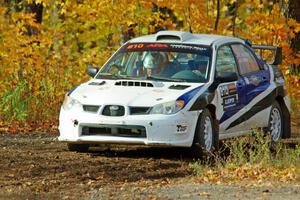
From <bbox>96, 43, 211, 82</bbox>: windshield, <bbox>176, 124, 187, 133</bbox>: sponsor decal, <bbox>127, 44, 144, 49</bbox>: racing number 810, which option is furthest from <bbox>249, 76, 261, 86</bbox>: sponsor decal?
<bbox>176, 124, 187, 133</bbox>: sponsor decal

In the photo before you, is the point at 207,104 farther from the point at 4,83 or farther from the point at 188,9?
the point at 188,9

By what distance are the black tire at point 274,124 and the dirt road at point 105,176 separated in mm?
1834

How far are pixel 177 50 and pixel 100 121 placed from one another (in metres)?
2.03

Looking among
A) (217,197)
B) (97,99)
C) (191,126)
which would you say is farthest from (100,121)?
(217,197)

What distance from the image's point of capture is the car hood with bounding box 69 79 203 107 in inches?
470

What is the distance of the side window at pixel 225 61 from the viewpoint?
43.8 feet

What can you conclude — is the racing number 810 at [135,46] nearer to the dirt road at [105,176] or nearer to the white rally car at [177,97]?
the white rally car at [177,97]

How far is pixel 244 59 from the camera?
14.2 m

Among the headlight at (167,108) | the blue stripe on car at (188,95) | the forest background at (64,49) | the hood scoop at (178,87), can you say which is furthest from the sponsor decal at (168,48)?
the forest background at (64,49)

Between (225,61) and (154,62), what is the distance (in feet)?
3.57

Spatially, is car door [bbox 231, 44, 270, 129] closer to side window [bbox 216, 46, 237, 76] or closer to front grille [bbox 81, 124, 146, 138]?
side window [bbox 216, 46, 237, 76]

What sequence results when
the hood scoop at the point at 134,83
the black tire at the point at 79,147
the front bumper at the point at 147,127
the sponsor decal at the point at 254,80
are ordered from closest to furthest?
the front bumper at the point at 147,127 → the hood scoop at the point at 134,83 → the black tire at the point at 79,147 → the sponsor decal at the point at 254,80

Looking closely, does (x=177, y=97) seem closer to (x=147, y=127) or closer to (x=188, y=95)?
(x=188, y=95)

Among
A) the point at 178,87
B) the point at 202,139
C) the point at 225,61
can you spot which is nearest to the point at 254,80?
the point at 225,61
